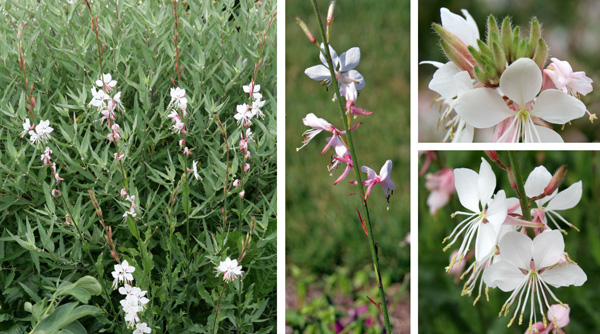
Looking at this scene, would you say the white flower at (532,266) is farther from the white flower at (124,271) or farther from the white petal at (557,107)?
the white flower at (124,271)

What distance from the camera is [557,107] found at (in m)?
0.76

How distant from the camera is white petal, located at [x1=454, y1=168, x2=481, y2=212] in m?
0.85

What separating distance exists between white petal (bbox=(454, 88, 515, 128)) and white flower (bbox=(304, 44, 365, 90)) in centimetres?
29

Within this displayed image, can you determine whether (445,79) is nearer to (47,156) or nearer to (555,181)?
(555,181)

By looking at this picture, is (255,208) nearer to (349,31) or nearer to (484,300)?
(484,300)

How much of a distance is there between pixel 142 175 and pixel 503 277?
3.26 feet

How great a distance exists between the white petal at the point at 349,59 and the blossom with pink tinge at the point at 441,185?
23 cm

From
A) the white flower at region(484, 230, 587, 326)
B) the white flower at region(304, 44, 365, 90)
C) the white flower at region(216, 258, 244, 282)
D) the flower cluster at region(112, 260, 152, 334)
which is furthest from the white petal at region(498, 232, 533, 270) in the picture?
the flower cluster at region(112, 260, 152, 334)

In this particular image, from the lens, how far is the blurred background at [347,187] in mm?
1797

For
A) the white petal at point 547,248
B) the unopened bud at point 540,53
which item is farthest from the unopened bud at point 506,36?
the white petal at point 547,248

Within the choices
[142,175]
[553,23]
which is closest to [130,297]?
[142,175]

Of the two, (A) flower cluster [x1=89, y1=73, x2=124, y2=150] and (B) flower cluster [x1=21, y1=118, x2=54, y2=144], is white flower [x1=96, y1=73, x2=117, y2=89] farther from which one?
(B) flower cluster [x1=21, y1=118, x2=54, y2=144]

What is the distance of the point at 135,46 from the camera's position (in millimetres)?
1762

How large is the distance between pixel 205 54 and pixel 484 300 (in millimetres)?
888
